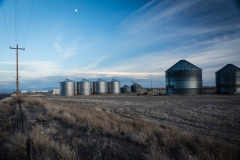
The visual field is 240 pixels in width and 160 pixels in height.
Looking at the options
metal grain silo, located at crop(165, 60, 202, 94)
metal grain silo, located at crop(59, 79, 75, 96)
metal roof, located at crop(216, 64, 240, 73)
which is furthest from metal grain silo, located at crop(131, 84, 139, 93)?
metal roof, located at crop(216, 64, 240, 73)

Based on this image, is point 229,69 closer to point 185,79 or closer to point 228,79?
point 228,79

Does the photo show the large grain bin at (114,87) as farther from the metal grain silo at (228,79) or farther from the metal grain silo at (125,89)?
the metal grain silo at (228,79)

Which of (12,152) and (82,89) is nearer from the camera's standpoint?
(12,152)

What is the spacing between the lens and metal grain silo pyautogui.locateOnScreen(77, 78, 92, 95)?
216 feet

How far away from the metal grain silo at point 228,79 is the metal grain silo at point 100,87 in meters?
40.5

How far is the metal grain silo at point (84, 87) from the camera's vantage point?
216 ft

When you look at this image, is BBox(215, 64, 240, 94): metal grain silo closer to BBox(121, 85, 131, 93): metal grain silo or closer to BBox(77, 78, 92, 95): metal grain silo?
BBox(121, 85, 131, 93): metal grain silo

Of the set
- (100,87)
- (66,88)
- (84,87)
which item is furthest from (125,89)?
(66,88)

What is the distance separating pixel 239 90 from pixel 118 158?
46.0 metres

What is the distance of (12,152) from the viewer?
16.4 ft

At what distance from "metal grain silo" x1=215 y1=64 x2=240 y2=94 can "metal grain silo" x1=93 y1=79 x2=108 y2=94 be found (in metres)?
40.5

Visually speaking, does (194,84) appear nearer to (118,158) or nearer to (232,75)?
(232,75)

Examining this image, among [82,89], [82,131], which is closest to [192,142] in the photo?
[82,131]

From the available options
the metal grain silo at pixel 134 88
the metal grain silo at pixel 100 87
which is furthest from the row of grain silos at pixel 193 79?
the metal grain silo at pixel 134 88
